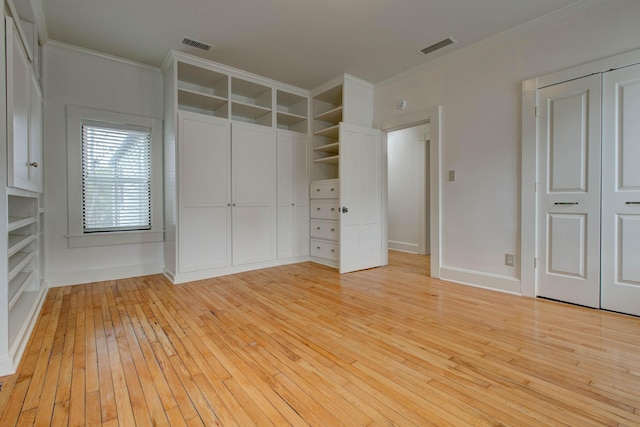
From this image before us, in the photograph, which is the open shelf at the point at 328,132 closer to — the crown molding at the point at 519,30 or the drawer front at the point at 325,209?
the drawer front at the point at 325,209

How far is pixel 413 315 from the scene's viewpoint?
8.03ft

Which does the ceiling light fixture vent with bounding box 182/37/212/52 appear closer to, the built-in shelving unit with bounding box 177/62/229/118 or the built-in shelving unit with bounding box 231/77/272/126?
the built-in shelving unit with bounding box 177/62/229/118

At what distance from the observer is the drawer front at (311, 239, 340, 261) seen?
420 centimetres

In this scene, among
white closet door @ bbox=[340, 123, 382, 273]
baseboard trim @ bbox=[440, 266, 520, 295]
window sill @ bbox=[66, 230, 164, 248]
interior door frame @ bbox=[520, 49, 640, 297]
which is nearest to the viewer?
interior door frame @ bbox=[520, 49, 640, 297]

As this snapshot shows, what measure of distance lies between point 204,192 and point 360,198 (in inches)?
80.0

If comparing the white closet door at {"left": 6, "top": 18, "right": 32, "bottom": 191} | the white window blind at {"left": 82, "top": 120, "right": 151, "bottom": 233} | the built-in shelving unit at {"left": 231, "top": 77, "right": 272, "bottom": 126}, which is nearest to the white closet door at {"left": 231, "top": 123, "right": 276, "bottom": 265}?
the built-in shelving unit at {"left": 231, "top": 77, "right": 272, "bottom": 126}

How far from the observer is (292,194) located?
14.8ft

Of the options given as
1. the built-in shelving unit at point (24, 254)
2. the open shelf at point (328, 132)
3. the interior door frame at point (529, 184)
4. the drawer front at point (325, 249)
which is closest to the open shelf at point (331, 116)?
the open shelf at point (328, 132)

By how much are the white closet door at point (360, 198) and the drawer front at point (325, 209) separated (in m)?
0.28

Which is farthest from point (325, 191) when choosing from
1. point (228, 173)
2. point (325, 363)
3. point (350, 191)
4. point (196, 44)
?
point (325, 363)

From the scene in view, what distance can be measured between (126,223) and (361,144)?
3225 mm

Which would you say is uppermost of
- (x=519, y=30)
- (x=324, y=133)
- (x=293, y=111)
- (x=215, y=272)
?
(x=519, y=30)

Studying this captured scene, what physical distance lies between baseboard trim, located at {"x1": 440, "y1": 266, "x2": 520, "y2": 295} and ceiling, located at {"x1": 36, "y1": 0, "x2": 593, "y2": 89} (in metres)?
2.54

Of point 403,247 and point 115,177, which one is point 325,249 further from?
point 115,177
